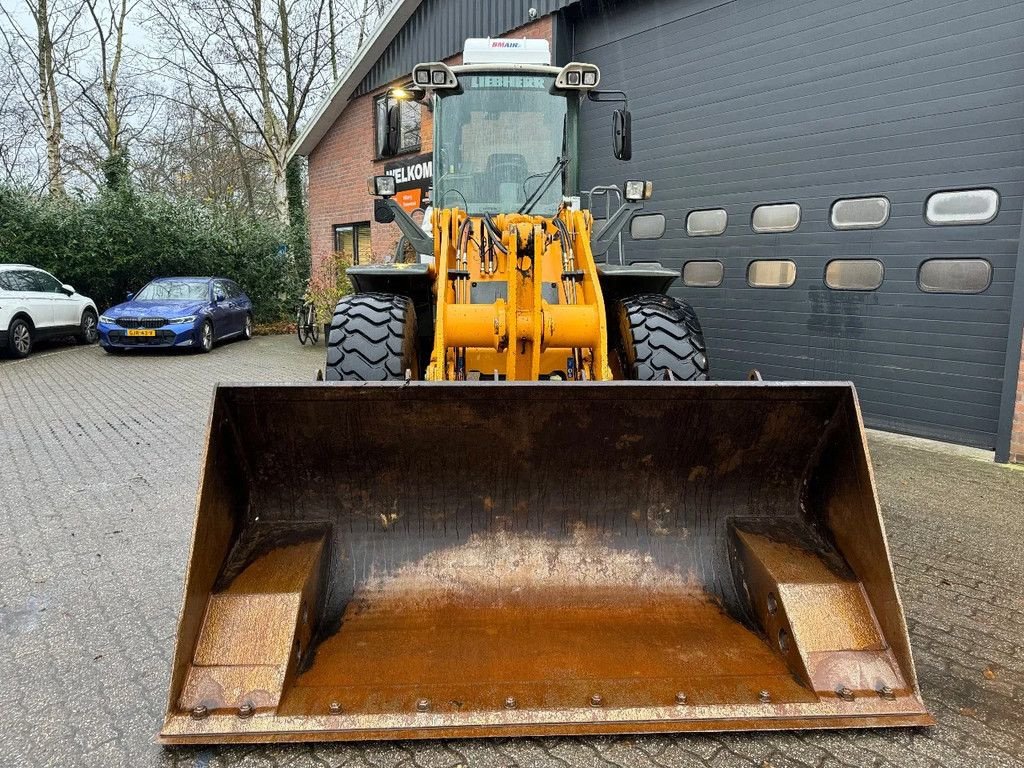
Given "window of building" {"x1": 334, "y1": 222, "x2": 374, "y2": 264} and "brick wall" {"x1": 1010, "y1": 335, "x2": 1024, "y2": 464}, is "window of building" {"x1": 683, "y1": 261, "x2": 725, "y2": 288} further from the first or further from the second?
"window of building" {"x1": 334, "y1": 222, "x2": 374, "y2": 264}

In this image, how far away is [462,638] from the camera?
2.57 meters

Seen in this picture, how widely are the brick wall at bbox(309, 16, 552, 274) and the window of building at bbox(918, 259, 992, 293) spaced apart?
31.4ft

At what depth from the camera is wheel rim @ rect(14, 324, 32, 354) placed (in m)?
12.7

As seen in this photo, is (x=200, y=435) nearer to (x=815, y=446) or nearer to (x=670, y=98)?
(x=815, y=446)

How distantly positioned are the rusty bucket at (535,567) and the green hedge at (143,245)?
15.8 m

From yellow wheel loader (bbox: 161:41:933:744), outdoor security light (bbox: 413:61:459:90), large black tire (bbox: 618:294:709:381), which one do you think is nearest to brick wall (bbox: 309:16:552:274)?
outdoor security light (bbox: 413:61:459:90)

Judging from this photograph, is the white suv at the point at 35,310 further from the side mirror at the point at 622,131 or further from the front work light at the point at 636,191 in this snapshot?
the front work light at the point at 636,191

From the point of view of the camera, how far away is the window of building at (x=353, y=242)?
16.6 meters

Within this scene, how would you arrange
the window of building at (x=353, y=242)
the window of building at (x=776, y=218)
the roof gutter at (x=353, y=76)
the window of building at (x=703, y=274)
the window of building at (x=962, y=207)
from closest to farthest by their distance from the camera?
the window of building at (x=962, y=207), the window of building at (x=776, y=218), the window of building at (x=703, y=274), the roof gutter at (x=353, y=76), the window of building at (x=353, y=242)

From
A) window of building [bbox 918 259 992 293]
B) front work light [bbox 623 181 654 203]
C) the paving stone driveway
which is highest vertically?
front work light [bbox 623 181 654 203]

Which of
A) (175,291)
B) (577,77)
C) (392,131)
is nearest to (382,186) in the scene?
(392,131)

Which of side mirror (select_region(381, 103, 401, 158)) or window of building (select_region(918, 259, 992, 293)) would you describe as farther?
window of building (select_region(918, 259, 992, 293))

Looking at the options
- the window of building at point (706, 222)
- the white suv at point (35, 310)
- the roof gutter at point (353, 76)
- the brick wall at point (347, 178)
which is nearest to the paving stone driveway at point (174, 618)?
the window of building at point (706, 222)

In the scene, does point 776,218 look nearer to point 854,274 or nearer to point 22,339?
point 854,274
